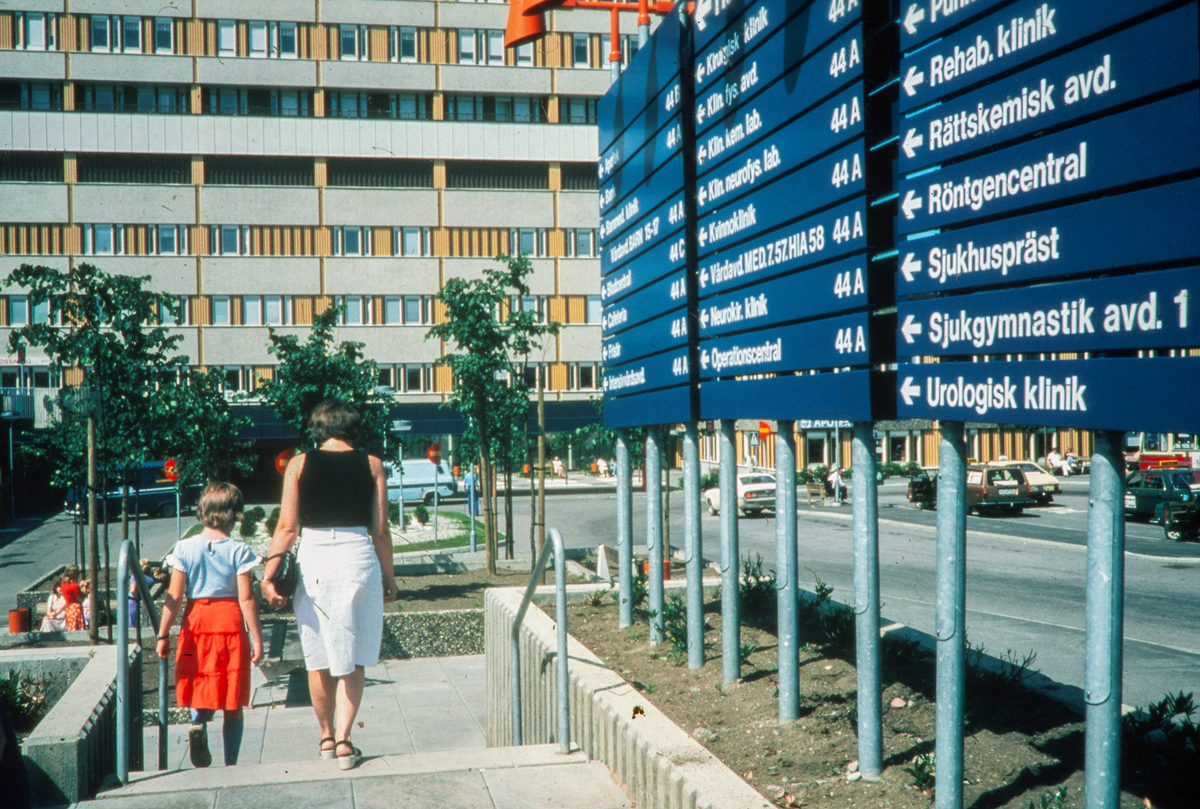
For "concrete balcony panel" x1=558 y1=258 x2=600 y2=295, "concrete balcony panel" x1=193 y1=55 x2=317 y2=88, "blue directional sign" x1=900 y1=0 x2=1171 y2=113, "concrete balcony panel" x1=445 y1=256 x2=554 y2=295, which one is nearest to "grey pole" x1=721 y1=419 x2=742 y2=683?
"blue directional sign" x1=900 y1=0 x2=1171 y2=113

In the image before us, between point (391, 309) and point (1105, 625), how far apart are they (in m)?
48.5

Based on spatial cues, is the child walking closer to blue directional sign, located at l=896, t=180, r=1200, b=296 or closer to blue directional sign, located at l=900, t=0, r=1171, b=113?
blue directional sign, located at l=896, t=180, r=1200, b=296

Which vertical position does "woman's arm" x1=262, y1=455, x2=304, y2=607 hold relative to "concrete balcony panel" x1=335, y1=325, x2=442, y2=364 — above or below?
below

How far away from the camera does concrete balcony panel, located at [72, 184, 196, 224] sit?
46875mm

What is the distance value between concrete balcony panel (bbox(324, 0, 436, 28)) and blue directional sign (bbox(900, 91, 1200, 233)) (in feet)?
161

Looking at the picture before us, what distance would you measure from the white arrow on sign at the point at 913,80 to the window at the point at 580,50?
164 feet

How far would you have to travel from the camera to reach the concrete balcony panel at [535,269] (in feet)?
164

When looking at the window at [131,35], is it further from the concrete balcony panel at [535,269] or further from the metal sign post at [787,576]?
the metal sign post at [787,576]

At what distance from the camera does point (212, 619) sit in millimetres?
5363

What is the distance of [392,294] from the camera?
49.6 metres

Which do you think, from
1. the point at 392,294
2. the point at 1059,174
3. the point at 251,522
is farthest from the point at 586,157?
the point at 1059,174

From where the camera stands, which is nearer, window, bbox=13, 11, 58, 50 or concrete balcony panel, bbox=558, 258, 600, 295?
window, bbox=13, 11, 58, 50

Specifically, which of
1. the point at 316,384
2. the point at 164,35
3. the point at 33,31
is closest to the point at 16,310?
the point at 33,31

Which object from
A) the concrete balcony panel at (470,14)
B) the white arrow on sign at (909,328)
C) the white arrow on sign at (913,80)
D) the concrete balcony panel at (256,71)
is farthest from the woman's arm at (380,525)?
the concrete balcony panel at (470,14)
